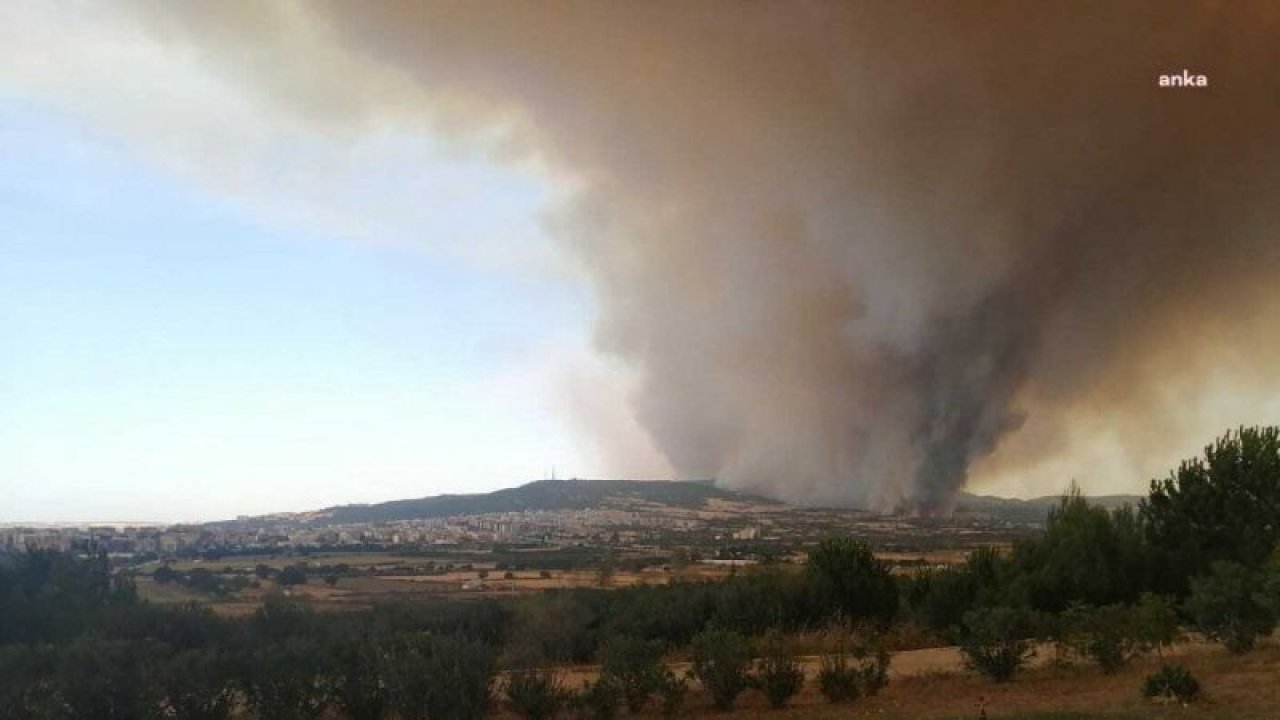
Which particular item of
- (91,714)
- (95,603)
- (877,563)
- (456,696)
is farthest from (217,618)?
(877,563)

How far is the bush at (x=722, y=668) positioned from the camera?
47.3 feet

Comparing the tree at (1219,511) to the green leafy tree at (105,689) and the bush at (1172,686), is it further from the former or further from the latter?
the green leafy tree at (105,689)

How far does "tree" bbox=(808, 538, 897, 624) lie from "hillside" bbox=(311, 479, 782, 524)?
7048 centimetres

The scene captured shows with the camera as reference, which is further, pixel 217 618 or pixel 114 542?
pixel 114 542

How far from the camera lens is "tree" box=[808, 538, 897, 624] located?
25531 mm

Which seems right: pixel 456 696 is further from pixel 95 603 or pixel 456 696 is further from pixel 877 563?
pixel 877 563

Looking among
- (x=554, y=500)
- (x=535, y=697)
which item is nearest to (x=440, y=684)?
(x=535, y=697)

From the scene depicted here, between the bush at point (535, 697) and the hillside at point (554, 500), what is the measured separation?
258ft

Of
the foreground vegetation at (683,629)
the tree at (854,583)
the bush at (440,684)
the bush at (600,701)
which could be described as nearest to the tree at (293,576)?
the foreground vegetation at (683,629)

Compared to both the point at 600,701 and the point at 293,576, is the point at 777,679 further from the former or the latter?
the point at 293,576

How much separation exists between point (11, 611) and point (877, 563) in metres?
20.8

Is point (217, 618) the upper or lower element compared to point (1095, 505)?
lower

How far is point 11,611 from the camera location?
19406 mm

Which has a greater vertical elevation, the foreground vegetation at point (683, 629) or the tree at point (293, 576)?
the foreground vegetation at point (683, 629)
